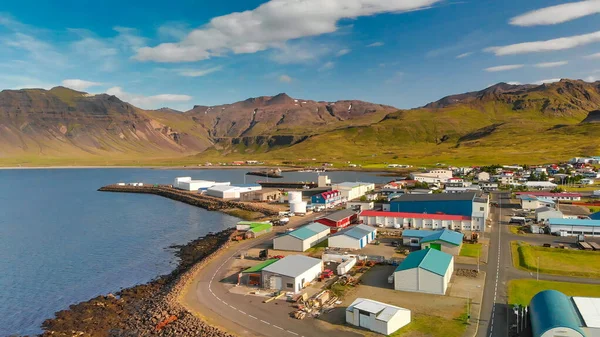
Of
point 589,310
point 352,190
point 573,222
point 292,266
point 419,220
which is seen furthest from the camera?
point 352,190

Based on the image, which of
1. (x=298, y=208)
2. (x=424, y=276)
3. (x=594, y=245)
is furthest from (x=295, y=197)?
(x=424, y=276)

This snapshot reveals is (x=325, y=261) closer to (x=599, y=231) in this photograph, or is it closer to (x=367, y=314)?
(x=367, y=314)

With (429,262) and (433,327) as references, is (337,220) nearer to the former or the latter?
(429,262)

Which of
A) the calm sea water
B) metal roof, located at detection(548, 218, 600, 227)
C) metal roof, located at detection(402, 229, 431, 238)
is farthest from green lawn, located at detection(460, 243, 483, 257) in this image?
the calm sea water

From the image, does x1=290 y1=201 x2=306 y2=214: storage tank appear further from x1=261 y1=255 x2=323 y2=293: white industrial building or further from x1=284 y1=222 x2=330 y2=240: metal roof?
x1=261 y1=255 x2=323 y2=293: white industrial building

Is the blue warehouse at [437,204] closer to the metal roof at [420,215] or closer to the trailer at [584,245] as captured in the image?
the metal roof at [420,215]
